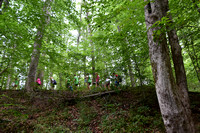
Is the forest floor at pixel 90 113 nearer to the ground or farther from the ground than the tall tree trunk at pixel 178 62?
nearer to the ground

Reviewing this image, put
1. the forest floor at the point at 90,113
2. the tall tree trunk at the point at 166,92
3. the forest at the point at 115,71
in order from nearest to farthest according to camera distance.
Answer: the tall tree trunk at the point at 166,92
the forest at the point at 115,71
the forest floor at the point at 90,113

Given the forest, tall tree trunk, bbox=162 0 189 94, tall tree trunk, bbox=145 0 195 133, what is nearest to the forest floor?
the forest

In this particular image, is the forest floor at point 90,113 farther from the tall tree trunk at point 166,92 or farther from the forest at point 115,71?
the tall tree trunk at point 166,92

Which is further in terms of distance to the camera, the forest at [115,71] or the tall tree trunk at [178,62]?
the tall tree trunk at [178,62]

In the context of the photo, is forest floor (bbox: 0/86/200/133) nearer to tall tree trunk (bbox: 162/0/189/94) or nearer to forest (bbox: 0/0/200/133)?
forest (bbox: 0/0/200/133)

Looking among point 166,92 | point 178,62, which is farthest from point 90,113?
point 178,62

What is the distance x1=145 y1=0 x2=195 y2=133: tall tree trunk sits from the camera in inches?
108

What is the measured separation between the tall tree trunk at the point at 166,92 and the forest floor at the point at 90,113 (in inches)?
77.7

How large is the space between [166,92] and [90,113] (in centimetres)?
487

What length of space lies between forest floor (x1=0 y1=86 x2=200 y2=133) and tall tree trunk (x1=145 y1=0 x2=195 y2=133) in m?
1.97

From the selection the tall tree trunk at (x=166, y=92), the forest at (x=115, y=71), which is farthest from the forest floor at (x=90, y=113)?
the tall tree trunk at (x=166, y=92)

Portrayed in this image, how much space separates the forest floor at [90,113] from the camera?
516 cm

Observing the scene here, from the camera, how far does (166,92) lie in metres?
2.91

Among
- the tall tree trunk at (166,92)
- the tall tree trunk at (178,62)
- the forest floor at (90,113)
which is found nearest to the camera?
the tall tree trunk at (166,92)
